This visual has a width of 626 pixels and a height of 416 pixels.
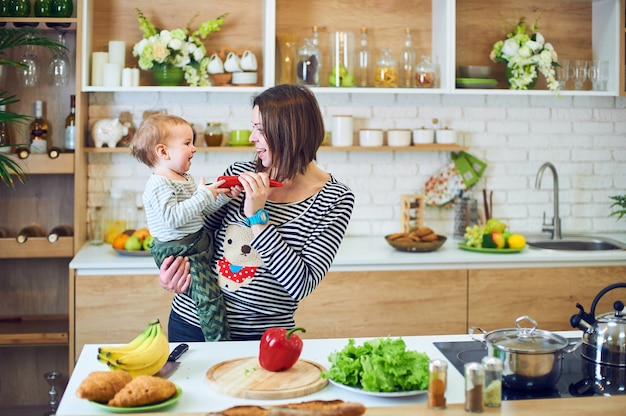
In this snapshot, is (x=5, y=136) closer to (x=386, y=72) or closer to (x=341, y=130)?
(x=341, y=130)

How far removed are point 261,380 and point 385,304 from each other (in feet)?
6.85

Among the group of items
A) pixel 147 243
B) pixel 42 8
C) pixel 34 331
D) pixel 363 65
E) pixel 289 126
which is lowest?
pixel 34 331

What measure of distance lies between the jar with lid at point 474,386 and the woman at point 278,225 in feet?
2.36

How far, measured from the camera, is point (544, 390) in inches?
82.6

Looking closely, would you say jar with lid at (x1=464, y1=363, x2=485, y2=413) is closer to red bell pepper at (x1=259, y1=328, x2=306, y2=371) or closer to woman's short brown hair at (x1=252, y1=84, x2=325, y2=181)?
red bell pepper at (x1=259, y1=328, x2=306, y2=371)

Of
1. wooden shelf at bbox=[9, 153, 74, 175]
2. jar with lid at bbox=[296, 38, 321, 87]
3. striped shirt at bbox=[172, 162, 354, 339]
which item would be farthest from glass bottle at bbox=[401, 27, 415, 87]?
striped shirt at bbox=[172, 162, 354, 339]

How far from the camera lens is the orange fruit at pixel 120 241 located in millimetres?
4066

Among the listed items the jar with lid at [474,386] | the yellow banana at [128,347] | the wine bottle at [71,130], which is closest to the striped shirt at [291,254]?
the yellow banana at [128,347]

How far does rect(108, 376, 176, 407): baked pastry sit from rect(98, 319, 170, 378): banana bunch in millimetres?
125

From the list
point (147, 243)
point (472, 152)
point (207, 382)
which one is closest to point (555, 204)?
point (472, 152)

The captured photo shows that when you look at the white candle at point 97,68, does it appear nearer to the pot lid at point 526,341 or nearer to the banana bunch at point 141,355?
the banana bunch at point 141,355

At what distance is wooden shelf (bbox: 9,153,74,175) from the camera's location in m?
4.17

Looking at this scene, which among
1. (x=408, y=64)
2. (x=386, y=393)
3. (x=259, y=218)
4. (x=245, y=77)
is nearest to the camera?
(x=386, y=393)

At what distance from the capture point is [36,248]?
4.18m
